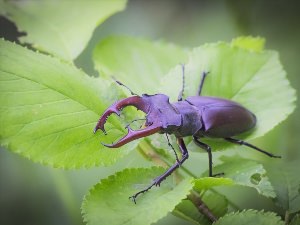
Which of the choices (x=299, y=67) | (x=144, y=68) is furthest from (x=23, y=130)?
(x=299, y=67)

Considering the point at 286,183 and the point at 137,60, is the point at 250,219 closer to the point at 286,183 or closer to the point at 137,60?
the point at 286,183

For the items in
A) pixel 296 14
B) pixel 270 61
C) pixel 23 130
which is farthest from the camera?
pixel 296 14

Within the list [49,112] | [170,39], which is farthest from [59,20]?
[170,39]

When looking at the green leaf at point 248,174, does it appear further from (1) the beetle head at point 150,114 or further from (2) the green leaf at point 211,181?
(1) the beetle head at point 150,114

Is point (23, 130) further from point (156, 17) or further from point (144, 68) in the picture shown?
point (156, 17)

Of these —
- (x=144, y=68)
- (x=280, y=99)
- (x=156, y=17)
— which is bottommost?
(x=156, y=17)

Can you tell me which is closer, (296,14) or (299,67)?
(299,67)
